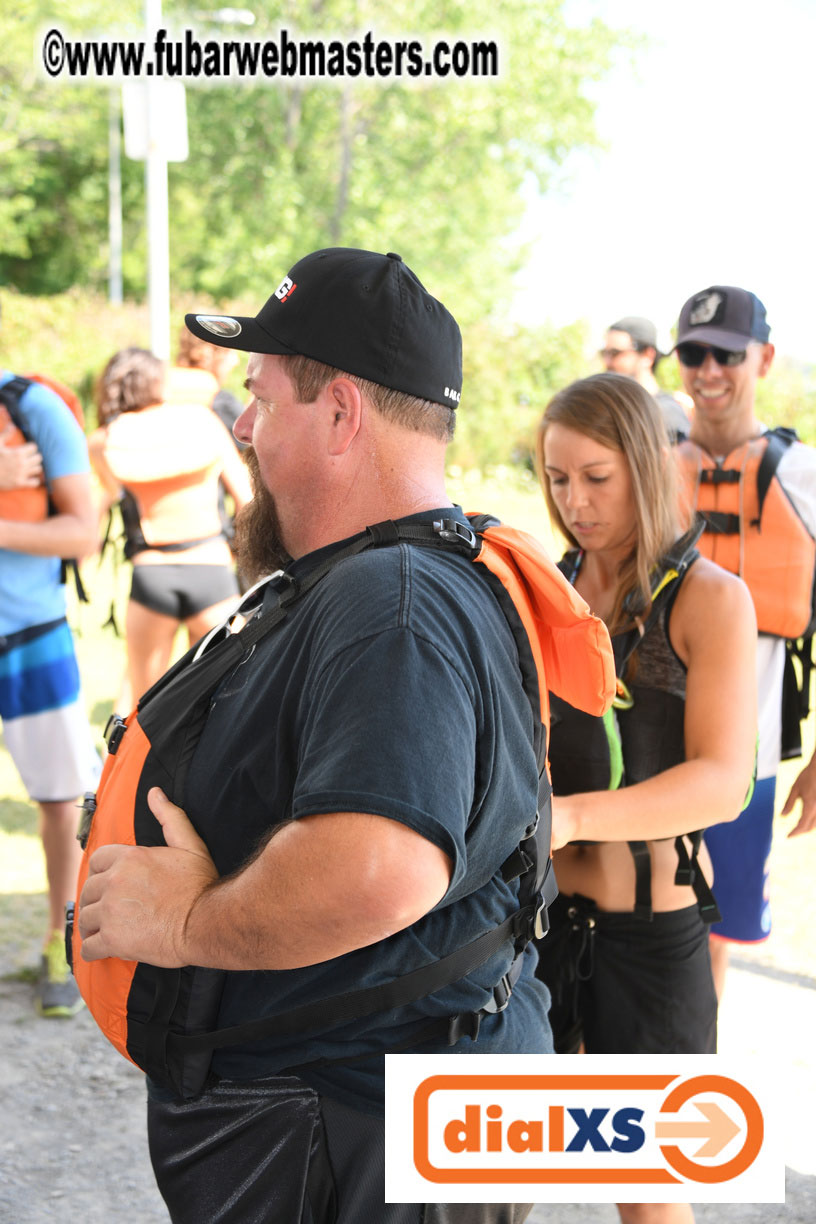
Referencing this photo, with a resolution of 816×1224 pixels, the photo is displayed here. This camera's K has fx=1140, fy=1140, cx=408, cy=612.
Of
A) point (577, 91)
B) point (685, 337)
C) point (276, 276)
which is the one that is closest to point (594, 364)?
point (276, 276)

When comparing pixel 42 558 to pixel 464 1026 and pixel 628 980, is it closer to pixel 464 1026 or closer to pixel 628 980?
pixel 628 980

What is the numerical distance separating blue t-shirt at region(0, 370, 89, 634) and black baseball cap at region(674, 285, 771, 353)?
2010 millimetres

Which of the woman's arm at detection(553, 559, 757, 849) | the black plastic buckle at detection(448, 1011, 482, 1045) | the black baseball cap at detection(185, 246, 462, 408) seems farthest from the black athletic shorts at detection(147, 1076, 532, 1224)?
the black baseball cap at detection(185, 246, 462, 408)

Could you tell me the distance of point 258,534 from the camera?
1.73 m

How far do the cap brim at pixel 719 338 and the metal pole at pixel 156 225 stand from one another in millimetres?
6738

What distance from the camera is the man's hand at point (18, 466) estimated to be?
141 inches

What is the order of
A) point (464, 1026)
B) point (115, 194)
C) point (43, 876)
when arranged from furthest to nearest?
1. point (115, 194)
2. point (43, 876)
3. point (464, 1026)

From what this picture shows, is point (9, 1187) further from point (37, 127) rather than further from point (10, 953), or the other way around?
point (37, 127)

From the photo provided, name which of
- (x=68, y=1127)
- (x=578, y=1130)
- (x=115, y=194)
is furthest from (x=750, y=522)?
(x=115, y=194)

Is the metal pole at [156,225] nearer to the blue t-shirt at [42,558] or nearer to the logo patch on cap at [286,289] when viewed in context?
the blue t-shirt at [42,558]

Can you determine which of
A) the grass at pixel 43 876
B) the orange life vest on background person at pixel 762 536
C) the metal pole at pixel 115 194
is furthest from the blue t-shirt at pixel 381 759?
the metal pole at pixel 115 194

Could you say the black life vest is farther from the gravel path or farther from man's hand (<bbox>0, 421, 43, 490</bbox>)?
man's hand (<bbox>0, 421, 43, 490</bbox>)

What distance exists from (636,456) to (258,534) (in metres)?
0.93

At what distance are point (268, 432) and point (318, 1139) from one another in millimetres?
974
